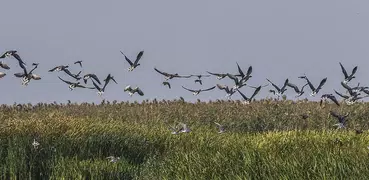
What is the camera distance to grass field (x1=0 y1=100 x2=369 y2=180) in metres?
10.1

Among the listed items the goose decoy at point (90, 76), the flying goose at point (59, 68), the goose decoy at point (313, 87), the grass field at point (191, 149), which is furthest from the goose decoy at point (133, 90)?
the goose decoy at point (313, 87)

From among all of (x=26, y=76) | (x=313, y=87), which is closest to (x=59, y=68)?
(x=26, y=76)

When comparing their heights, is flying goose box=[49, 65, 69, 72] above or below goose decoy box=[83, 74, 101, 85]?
above

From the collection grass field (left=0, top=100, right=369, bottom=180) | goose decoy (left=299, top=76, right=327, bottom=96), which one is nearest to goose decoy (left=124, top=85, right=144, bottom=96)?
grass field (left=0, top=100, right=369, bottom=180)

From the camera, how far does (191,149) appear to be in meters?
14.7

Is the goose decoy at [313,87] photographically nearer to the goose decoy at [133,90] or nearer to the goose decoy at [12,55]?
the goose decoy at [133,90]

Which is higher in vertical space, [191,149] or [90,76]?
[90,76]

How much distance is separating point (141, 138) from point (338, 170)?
6.60 metres

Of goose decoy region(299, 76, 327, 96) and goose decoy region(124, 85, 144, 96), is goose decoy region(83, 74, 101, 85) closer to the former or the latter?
goose decoy region(124, 85, 144, 96)

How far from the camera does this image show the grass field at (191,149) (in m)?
10.1

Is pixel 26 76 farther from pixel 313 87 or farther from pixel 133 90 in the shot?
pixel 313 87

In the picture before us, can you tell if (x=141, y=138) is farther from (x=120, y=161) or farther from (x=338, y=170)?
(x=338, y=170)

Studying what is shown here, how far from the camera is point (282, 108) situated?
21672 mm

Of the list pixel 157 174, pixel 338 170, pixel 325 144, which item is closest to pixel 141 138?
pixel 157 174
